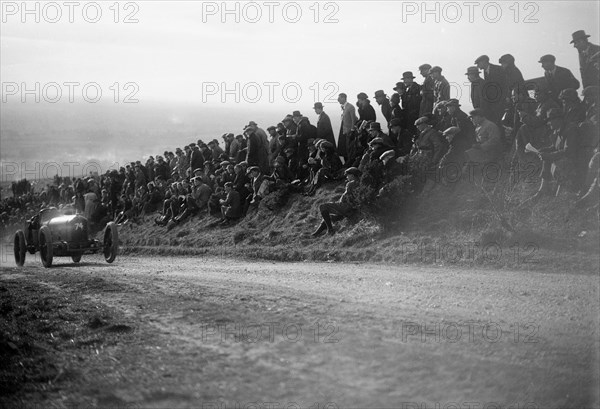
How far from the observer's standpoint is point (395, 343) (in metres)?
7.09

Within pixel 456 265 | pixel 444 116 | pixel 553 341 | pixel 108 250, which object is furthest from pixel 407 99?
pixel 553 341

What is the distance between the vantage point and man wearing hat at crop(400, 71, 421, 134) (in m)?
16.9

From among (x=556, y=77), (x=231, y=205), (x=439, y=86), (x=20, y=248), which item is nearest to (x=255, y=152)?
(x=231, y=205)

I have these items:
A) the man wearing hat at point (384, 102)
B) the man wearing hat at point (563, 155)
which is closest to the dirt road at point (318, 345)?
the man wearing hat at point (563, 155)

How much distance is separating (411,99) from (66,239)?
971 cm

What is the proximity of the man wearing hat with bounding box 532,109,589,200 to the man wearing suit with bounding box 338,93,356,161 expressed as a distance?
6508 millimetres

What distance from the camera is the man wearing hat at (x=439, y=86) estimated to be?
53.2 ft

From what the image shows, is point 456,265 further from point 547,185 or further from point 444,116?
point 444,116

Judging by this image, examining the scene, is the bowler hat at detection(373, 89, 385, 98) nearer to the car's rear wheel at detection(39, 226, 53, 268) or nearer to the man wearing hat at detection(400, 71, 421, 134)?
the man wearing hat at detection(400, 71, 421, 134)

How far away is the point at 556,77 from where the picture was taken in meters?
13.7

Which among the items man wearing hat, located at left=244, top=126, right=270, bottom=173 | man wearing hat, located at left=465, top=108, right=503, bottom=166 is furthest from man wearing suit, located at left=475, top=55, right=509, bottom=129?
man wearing hat, located at left=244, top=126, right=270, bottom=173

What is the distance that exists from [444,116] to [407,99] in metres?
1.79

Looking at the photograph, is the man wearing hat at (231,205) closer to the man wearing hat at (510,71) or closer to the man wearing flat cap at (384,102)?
the man wearing flat cap at (384,102)

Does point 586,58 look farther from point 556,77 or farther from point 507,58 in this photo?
point 507,58
